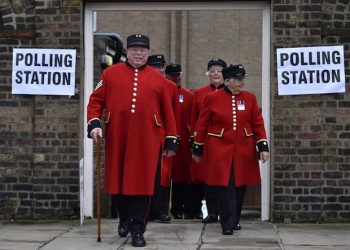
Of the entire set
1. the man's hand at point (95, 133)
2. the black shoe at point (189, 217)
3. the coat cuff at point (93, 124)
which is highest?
the coat cuff at point (93, 124)

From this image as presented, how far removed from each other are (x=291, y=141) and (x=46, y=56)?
10.4 feet

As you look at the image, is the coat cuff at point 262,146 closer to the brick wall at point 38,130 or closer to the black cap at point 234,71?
the black cap at point 234,71

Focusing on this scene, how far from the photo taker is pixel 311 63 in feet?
27.1

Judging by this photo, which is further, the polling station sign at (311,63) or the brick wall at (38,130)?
the brick wall at (38,130)

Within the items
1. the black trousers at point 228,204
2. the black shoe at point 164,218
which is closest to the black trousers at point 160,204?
the black shoe at point 164,218

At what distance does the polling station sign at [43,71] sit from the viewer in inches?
335

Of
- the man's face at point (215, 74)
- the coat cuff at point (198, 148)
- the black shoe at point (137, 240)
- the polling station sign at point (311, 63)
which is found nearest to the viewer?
the black shoe at point (137, 240)

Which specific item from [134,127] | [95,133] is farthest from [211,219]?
[95,133]

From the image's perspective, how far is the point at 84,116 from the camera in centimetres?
865

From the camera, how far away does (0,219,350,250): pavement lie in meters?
6.82

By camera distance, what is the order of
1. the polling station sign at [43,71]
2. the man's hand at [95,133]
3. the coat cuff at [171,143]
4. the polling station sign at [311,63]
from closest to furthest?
the man's hand at [95,133] < the coat cuff at [171,143] < the polling station sign at [311,63] < the polling station sign at [43,71]

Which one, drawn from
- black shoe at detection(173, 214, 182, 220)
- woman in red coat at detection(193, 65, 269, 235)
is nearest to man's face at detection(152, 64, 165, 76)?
woman in red coat at detection(193, 65, 269, 235)

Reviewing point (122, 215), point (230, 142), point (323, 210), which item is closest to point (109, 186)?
point (122, 215)

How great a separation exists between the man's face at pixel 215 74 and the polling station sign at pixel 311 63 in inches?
32.3
